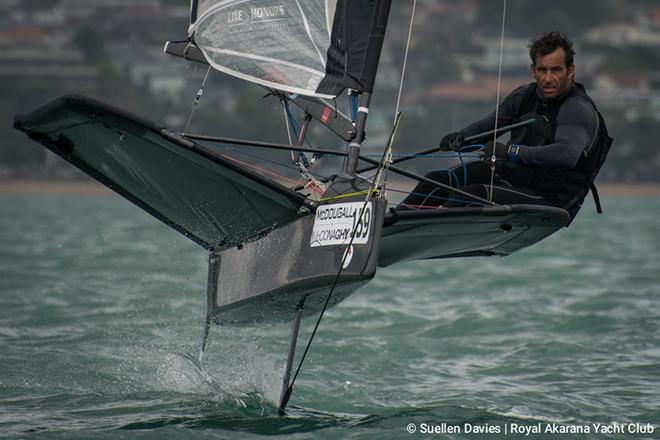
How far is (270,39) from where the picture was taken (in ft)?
16.0

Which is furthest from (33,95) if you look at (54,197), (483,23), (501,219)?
(501,219)

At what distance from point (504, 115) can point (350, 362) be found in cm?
154

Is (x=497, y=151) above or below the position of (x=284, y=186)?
above

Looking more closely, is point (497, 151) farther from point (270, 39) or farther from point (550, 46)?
point (270, 39)

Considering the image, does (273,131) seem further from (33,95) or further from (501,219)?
(501,219)

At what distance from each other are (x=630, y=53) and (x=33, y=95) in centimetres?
3095

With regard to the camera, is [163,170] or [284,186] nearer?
[284,186]

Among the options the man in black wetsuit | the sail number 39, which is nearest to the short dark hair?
the man in black wetsuit

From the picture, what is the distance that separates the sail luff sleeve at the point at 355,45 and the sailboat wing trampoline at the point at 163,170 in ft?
1.66

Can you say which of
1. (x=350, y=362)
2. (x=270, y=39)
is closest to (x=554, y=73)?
(x=270, y=39)

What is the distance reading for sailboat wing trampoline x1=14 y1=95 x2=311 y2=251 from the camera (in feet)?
13.6

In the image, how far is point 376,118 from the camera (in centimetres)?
5175

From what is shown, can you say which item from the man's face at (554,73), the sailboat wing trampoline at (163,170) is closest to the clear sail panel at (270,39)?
the sailboat wing trampoline at (163,170)

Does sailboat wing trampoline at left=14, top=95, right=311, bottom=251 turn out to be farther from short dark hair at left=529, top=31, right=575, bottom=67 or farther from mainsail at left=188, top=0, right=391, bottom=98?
short dark hair at left=529, top=31, right=575, bottom=67
